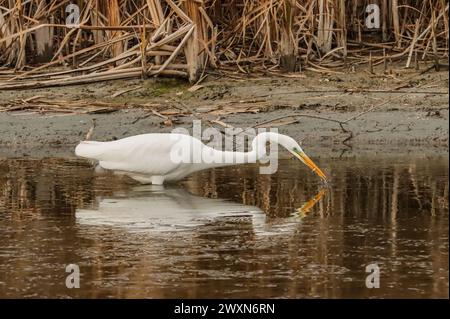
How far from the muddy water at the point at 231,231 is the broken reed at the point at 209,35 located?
2513 mm

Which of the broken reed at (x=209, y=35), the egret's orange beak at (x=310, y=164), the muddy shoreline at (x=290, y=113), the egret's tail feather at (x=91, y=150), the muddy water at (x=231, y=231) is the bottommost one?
the muddy water at (x=231, y=231)

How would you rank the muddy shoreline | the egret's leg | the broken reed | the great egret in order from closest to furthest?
the great egret, the egret's leg, the muddy shoreline, the broken reed

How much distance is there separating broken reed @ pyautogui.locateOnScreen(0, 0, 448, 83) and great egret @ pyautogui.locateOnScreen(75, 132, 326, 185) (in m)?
2.85

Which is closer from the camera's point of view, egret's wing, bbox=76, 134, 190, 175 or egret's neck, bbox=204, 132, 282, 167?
egret's neck, bbox=204, 132, 282, 167

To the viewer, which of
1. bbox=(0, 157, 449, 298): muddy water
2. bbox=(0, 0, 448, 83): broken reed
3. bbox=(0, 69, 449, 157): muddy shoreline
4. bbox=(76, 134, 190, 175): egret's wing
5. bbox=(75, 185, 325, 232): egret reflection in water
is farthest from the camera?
bbox=(0, 0, 448, 83): broken reed

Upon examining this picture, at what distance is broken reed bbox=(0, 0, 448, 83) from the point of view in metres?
13.1

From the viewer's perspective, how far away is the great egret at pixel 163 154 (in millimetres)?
9891

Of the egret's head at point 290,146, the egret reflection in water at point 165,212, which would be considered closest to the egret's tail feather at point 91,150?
the egret reflection in water at point 165,212

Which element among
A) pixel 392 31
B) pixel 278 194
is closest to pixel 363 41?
pixel 392 31

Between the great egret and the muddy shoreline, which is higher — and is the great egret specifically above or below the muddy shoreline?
below

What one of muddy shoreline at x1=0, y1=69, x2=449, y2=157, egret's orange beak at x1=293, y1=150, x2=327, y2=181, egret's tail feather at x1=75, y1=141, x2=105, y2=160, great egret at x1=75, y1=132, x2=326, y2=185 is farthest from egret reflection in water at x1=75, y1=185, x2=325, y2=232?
muddy shoreline at x1=0, y1=69, x2=449, y2=157

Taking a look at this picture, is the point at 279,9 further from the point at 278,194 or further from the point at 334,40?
the point at 278,194

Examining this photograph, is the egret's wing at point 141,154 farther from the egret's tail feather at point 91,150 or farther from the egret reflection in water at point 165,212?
the egret reflection in water at point 165,212

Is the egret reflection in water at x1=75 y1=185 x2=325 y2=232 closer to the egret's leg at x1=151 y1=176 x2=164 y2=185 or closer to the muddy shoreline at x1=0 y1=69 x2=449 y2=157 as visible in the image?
the egret's leg at x1=151 y1=176 x2=164 y2=185
